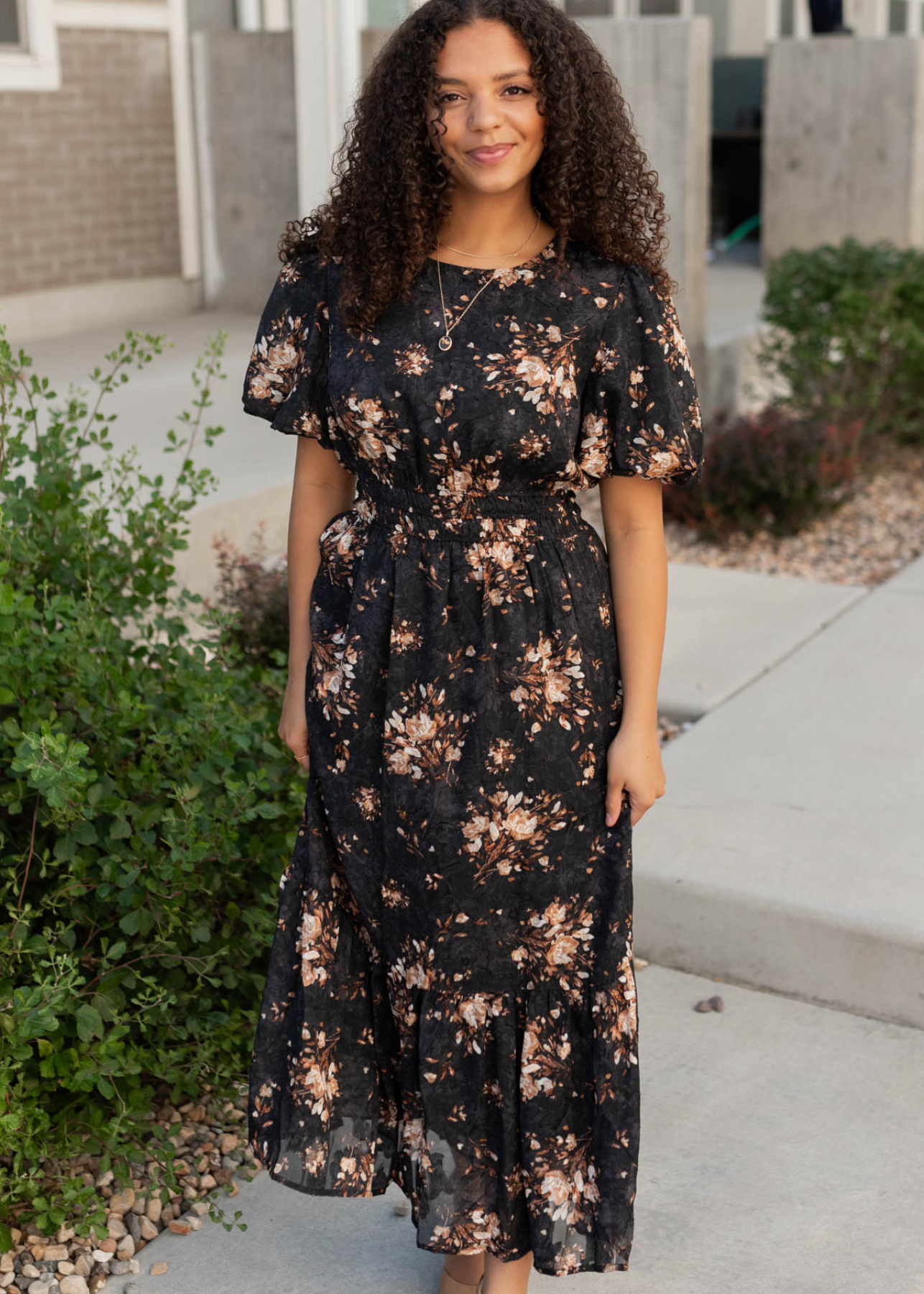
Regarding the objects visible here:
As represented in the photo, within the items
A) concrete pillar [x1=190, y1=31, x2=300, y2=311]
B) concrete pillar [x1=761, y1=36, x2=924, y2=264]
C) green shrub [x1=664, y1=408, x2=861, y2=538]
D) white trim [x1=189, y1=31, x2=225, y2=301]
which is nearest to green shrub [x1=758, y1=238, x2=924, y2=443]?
green shrub [x1=664, y1=408, x2=861, y2=538]

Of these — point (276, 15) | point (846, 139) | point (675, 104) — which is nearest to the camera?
point (675, 104)

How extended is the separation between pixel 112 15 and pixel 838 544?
174 inches

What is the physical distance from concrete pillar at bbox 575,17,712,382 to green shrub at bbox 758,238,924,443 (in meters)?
0.50

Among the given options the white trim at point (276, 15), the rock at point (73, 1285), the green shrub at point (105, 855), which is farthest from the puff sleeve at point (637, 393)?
the white trim at point (276, 15)

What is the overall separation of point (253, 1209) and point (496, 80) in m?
1.87

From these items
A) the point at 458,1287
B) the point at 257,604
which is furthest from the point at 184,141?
the point at 458,1287

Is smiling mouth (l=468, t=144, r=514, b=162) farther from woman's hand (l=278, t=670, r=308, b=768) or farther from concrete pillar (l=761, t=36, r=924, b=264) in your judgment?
concrete pillar (l=761, t=36, r=924, b=264)

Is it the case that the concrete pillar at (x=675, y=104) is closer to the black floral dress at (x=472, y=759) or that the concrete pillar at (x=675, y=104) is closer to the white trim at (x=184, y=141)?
the white trim at (x=184, y=141)

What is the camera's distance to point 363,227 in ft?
6.77

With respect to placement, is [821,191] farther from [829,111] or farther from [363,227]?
[363,227]

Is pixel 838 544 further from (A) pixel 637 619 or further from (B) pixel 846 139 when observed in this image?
(B) pixel 846 139

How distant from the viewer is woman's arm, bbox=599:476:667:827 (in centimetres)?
210

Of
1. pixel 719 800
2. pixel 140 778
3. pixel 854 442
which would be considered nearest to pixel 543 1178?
pixel 140 778

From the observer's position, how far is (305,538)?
225 cm
